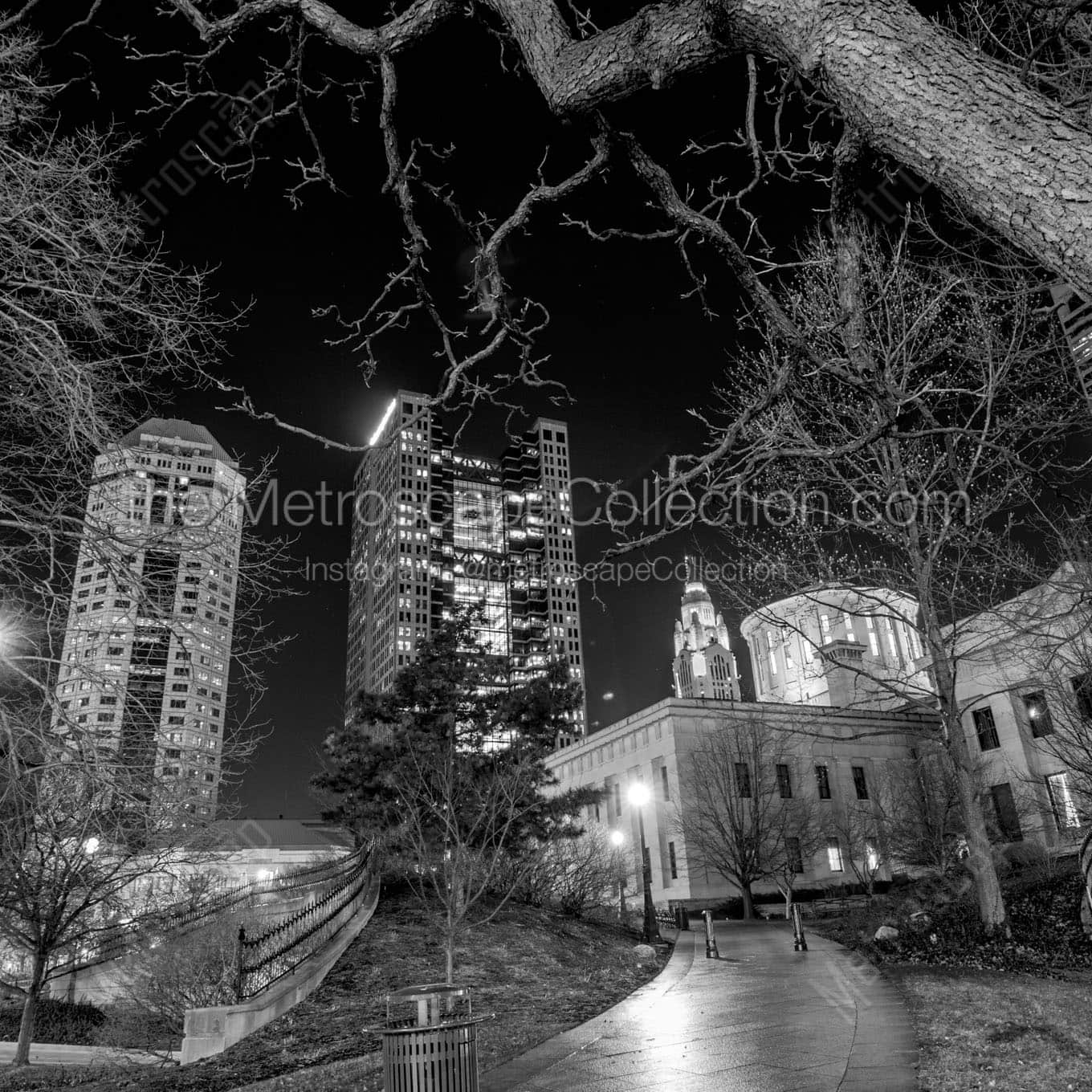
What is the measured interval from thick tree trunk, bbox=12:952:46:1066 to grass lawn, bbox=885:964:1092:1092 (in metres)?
16.1

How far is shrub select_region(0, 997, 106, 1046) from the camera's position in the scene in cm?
2120

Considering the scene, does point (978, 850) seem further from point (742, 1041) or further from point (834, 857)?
point (834, 857)

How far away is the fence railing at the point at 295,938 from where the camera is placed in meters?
12.8

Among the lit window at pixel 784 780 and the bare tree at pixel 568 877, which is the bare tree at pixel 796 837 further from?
the bare tree at pixel 568 877

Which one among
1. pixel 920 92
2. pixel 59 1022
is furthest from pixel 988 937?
pixel 59 1022

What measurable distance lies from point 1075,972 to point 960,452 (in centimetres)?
910

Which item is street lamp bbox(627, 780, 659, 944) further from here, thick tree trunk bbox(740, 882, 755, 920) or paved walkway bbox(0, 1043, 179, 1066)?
thick tree trunk bbox(740, 882, 755, 920)

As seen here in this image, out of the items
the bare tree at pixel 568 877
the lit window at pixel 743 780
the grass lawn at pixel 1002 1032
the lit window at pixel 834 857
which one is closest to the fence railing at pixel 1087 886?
the grass lawn at pixel 1002 1032

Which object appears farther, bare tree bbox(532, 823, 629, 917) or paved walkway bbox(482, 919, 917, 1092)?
bare tree bbox(532, 823, 629, 917)

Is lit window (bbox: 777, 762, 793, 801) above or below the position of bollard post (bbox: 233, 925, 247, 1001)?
above

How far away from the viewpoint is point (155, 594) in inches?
363

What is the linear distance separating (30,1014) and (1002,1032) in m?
17.4

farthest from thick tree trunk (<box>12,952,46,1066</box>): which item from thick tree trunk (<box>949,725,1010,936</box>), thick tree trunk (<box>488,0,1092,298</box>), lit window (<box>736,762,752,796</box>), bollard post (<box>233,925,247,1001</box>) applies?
lit window (<box>736,762,752,796</box>)

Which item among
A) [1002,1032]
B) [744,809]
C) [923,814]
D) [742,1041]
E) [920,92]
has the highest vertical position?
[744,809]
